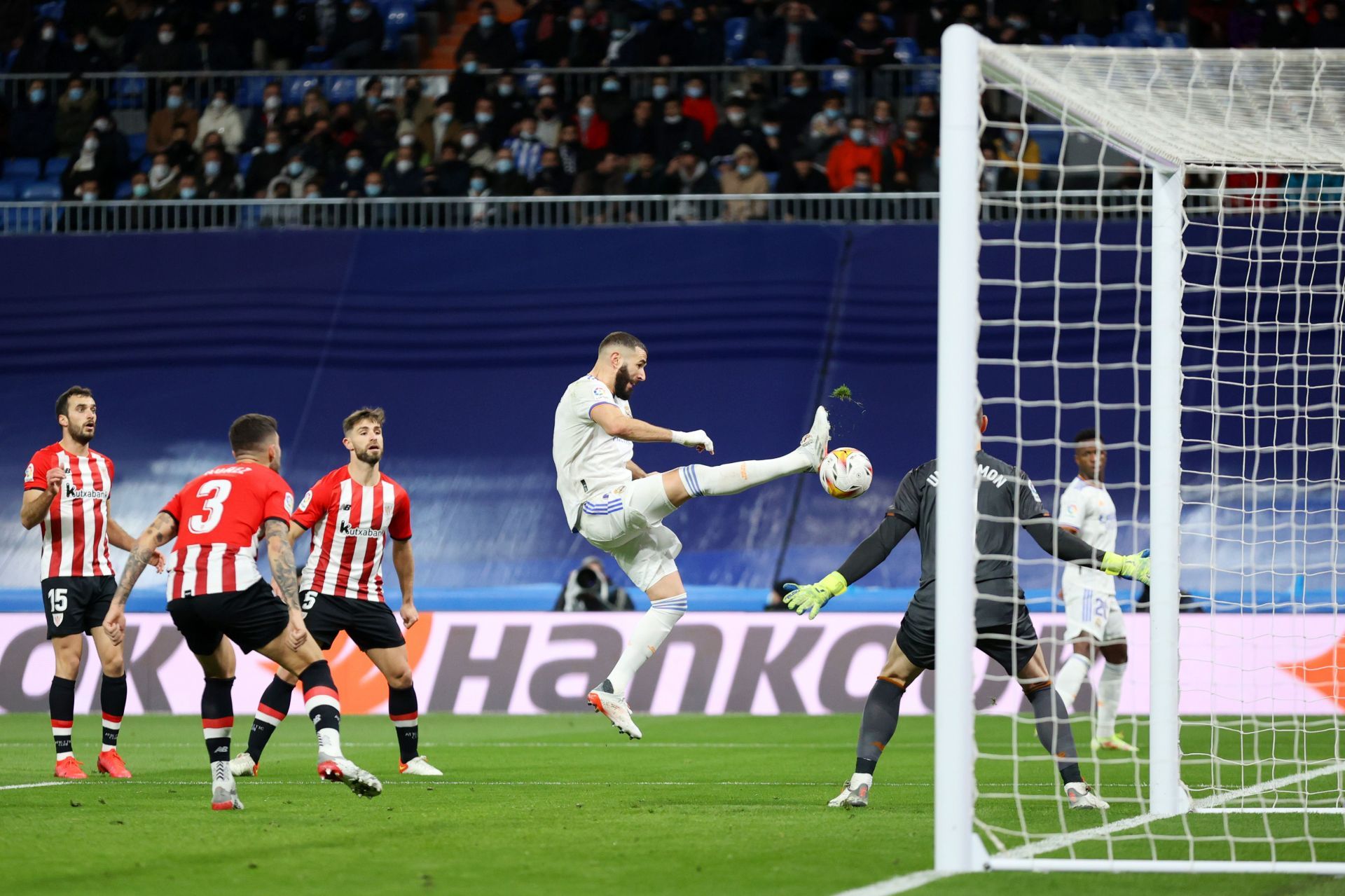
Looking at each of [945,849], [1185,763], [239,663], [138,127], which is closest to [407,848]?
[945,849]

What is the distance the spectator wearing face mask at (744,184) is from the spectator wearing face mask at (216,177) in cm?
576

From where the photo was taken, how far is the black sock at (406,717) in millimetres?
9430

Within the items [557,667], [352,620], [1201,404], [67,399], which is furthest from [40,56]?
[1201,404]

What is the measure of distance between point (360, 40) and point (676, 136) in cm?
460

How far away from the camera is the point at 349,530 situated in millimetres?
9414

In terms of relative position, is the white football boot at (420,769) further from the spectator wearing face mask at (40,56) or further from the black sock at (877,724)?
the spectator wearing face mask at (40,56)

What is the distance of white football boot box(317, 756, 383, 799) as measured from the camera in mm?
7098

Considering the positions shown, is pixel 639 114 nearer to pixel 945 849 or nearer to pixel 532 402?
pixel 532 402

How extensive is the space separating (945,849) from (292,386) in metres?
14.5

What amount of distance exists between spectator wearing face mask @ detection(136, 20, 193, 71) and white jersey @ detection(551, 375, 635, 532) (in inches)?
533

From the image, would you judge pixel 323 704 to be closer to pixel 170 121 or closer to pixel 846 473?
pixel 846 473

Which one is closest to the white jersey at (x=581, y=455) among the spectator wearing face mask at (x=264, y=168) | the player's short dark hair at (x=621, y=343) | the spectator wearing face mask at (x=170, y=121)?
the player's short dark hair at (x=621, y=343)

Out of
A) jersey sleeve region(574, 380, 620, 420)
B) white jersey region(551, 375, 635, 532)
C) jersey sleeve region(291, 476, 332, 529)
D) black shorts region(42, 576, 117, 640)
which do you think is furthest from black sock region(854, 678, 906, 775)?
black shorts region(42, 576, 117, 640)

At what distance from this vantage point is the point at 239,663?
15.5m
